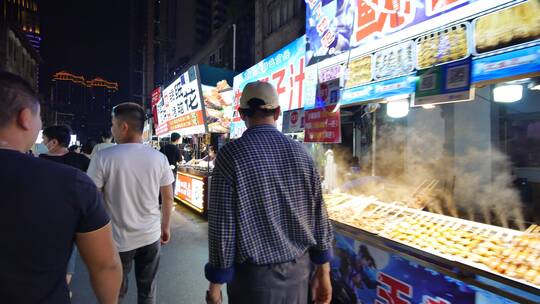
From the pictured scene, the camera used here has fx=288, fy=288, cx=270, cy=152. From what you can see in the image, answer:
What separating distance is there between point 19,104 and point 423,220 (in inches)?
156

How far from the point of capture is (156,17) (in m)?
55.4

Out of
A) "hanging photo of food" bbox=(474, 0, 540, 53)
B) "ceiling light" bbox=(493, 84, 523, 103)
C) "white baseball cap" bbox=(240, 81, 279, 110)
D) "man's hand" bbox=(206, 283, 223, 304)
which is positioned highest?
"hanging photo of food" bbox=(474, 0, 540, 53)

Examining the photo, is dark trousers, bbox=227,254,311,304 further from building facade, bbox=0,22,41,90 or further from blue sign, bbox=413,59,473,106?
building facade, bbox=0,22,41,90

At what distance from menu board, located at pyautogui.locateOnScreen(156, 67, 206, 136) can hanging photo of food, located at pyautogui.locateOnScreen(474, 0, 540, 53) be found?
6550mm

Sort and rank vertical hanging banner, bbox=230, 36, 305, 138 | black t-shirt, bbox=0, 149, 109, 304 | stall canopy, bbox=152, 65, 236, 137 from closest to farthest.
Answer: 1. black t-shirt, bbox=0, 149, 109, 304
2. vertical hanging banner, bbox=230, 36, 305, 138
3. stall canopy, bbox=152, 65, 236, 137

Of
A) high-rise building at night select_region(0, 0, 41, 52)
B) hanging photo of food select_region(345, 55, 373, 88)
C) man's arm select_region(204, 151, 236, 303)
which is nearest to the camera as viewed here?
man's arm select_region(204, 151, 236, 303)

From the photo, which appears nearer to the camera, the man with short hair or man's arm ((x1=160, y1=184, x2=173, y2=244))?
the man with short hair

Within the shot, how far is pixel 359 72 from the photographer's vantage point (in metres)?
3.73

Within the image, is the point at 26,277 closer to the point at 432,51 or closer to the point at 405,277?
the point at 405,277

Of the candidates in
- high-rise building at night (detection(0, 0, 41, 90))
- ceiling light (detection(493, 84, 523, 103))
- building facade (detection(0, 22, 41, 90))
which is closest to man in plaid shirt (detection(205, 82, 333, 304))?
ceiling light (detection(493, 84, 523, 103))

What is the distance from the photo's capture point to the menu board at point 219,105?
8.09 m

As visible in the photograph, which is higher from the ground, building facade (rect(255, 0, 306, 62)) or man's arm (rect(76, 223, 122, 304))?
building facade (rect(255, 0, 306, 62))

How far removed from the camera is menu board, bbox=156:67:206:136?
8195 millimetres

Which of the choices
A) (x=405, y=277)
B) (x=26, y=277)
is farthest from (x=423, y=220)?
(x=26, y=277)
